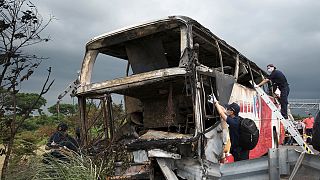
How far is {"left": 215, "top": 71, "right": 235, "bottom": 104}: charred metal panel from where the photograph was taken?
6166 millimetres

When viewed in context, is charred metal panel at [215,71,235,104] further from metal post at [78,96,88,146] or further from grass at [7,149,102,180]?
metal post at [78,96,88,146]

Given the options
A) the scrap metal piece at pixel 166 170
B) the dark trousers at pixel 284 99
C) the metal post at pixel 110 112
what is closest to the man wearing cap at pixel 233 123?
the scrap metal piece at pixel 166 170

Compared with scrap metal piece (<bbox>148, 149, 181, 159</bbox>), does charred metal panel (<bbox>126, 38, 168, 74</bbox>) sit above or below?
above

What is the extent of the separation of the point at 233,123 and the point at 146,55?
84.9 inches

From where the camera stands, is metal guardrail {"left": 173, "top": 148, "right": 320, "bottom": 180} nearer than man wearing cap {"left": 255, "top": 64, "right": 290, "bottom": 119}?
Yes

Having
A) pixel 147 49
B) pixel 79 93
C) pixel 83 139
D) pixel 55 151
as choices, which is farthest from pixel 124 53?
pixel 55 151

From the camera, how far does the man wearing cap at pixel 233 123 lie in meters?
5.90

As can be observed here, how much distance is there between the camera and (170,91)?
6297 mm

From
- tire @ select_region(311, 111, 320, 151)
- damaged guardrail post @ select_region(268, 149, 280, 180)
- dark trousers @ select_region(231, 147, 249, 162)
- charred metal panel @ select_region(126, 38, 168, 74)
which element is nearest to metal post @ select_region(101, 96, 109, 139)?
charred metal panel @ select_region(126, 38, 168, 74)

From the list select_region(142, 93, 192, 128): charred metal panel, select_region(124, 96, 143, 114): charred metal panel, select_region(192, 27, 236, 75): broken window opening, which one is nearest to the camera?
select_region(192, 27, 236, 75): broken window opening

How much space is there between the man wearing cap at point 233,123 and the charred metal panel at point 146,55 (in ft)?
4.45

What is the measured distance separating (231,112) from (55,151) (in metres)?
3.08

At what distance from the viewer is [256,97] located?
363 inches

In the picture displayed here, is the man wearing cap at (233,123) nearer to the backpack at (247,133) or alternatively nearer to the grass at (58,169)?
the backpack at (247,133)
